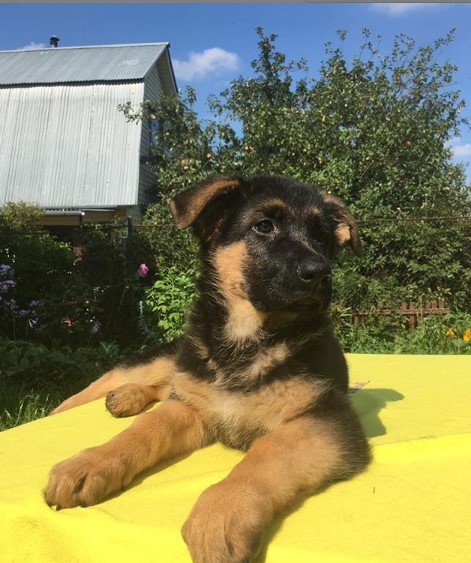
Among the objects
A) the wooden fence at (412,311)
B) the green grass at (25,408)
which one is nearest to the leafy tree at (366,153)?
the wooden fence at (412,311)

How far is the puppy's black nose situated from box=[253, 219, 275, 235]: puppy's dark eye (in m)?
0.50

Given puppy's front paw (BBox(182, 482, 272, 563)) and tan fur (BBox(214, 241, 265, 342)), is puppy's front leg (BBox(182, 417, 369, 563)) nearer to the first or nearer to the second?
puppy's front paw (BBox(182, 482, 272, 563))

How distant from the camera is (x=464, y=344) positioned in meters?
7.07

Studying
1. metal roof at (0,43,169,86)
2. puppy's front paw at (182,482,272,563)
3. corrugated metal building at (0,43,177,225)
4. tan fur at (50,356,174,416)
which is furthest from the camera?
metal roof at (0,43,169,86)

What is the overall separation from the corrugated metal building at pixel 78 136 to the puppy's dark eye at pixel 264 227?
1566 cm

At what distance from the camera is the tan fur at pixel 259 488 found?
1553 mm

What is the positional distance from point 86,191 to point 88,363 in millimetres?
13475

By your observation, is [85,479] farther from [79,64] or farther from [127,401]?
[79,64]

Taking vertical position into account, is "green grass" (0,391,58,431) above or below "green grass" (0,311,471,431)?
below

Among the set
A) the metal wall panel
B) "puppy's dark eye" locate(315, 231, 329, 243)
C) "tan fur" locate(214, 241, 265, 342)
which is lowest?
"tan fur" locate(214, 241, 265, 342)

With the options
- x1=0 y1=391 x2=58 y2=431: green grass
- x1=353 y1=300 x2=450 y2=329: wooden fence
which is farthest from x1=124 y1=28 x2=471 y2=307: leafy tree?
x1=0 y1=391 x2=58 y2=431: green grass

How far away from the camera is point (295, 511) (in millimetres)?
1847

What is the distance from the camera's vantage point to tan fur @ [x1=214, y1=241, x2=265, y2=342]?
9.09ft

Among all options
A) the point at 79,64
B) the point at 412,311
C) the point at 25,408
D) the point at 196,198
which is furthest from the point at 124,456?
the point at 79,64
